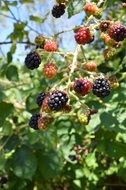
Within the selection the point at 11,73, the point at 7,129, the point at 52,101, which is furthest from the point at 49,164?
the point at 52,101

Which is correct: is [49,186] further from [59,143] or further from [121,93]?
[121,93]

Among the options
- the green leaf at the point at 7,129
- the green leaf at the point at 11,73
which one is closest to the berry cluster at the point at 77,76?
the green leaf at the point at 7,129

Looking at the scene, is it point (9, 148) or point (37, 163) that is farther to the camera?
point (37, 163)

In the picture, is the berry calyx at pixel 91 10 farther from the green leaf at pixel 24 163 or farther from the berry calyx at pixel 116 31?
the green leaf at pixel 24 163

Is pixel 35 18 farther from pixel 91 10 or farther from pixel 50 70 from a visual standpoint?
pixel 50 70

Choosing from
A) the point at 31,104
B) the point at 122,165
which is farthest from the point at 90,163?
the point at 31,104

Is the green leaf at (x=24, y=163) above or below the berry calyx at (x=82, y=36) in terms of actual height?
below

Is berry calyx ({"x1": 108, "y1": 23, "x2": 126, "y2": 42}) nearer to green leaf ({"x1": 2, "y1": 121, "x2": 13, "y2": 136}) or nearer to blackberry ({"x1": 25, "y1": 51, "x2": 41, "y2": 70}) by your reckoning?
blackberry ({"x1": 25, "y1": 51, "x2": 41, "y2": 70})

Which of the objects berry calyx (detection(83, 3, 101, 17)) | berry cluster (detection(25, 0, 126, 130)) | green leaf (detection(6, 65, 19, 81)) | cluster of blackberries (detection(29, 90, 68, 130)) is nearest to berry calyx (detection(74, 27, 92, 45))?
berry cluster (detection(25, 0, 126, 130))
